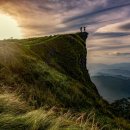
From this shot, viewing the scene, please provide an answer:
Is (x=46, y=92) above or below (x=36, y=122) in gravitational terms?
below

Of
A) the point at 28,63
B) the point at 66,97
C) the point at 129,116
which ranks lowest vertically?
the point at 129,116

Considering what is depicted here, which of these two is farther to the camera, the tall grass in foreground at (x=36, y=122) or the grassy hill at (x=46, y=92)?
the grassy hill at (x=46, y=92)

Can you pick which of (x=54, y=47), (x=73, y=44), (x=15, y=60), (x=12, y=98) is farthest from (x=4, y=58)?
(x=73, y=44)

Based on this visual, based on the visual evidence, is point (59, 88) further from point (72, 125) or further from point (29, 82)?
point (72, 125)

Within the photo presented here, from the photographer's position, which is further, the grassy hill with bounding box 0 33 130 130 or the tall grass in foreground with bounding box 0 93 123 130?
the grassy hill with bounding box 0 33 130 130

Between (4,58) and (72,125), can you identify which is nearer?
(72,125)

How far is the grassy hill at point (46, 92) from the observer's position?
33.3 feet

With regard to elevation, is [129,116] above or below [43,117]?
below

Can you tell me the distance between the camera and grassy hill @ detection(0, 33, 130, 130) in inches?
400

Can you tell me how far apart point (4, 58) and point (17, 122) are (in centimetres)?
1691

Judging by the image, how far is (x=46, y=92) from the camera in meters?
24.6

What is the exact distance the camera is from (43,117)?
403 inches

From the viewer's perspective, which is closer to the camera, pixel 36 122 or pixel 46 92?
pixel 36 122

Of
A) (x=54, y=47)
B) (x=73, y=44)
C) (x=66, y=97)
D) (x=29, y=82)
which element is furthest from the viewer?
(x=73, y=44)
